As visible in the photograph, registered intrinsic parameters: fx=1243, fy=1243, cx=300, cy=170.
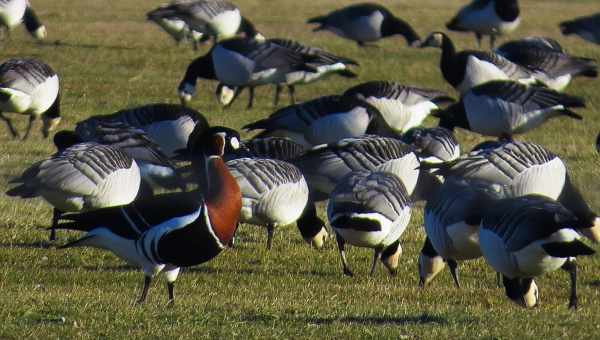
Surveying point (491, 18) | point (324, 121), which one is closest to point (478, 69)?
point (324, 121)

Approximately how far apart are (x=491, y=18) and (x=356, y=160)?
16.1 meters

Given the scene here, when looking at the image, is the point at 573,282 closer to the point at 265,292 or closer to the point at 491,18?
the point at 265,292

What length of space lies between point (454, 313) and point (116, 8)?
24.8 meters

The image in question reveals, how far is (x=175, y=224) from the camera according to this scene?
8195 millimetres

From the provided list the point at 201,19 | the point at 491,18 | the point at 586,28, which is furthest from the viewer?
the point at 491,18

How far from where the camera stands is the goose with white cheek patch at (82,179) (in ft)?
34.3

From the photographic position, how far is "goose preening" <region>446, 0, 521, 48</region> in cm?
2738

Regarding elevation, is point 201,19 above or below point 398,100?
below

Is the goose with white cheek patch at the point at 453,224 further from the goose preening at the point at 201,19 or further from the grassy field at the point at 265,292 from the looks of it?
the goose preening at the point at 201,19

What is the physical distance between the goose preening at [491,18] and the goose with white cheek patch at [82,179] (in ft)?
57.0

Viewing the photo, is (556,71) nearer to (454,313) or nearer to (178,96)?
(178,96)

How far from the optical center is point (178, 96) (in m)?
22.2

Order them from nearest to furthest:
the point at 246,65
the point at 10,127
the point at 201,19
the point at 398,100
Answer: the point at 398,100, the point at 10,127, the point at 246,65, the point at 201,19

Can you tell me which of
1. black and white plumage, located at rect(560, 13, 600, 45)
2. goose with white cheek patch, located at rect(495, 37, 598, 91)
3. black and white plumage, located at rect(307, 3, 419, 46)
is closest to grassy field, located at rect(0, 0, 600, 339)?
goose with white cheek patch, located at rect(495, 37, 598, 91)
